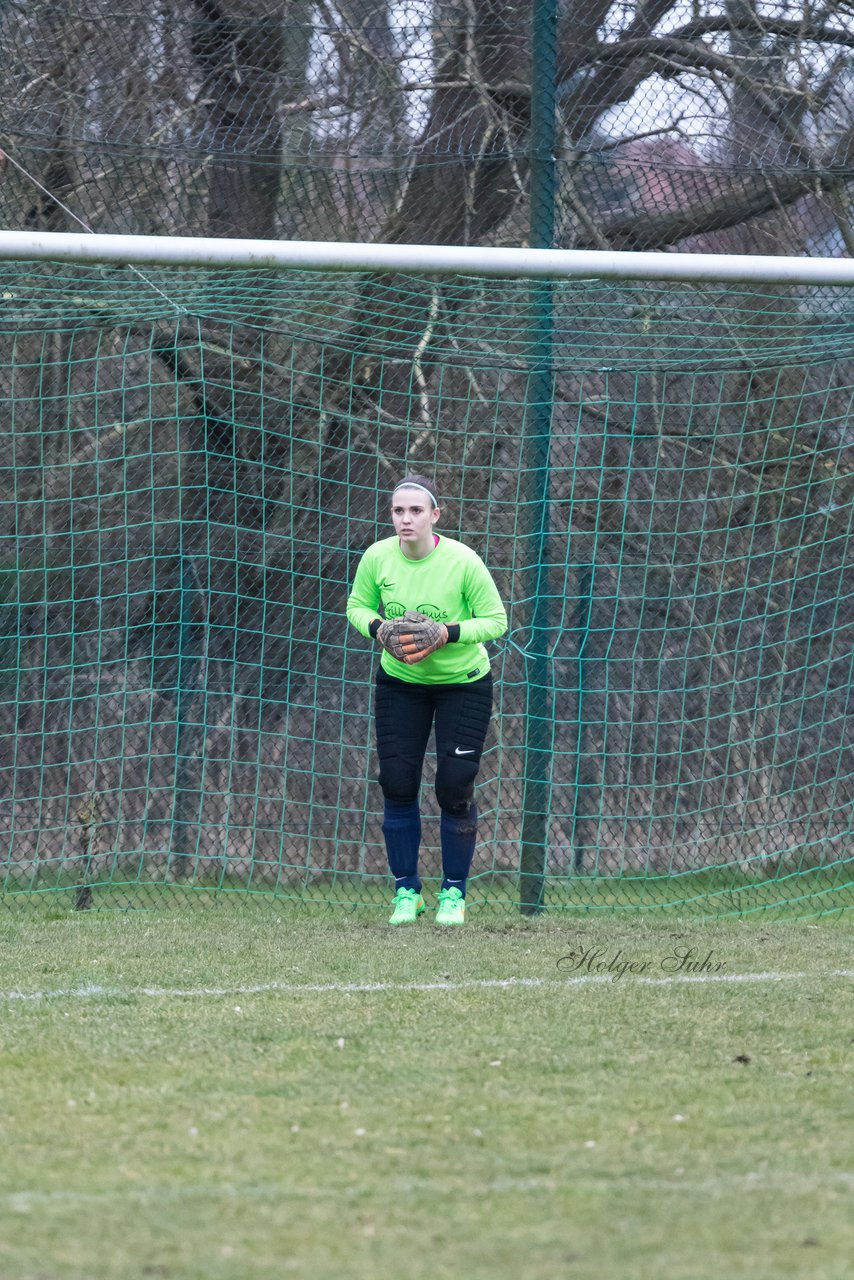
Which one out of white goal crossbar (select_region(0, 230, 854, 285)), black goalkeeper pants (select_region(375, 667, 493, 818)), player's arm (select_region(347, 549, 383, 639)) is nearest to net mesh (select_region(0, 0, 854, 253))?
white goal crossbar (select_region(0, 230, 854, 285))

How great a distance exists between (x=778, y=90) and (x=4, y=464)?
162 inches

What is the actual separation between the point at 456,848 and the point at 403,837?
203 millimetres

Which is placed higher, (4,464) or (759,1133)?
(4,464)

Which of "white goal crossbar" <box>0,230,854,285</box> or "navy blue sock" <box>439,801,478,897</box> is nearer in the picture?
"white goal crossbar" <box>0,230,854,285</box>

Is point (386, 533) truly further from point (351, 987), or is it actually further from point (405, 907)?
point (351, 987)

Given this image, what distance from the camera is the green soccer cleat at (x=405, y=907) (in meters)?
5.76

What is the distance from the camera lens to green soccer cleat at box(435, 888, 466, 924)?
5.71 metres

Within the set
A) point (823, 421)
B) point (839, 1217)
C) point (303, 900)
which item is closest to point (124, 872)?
point (303, 900)

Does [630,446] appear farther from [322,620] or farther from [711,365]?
[322,620]

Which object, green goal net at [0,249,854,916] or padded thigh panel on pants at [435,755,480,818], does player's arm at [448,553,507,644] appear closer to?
padded thigh panel on pants at [435,755,480,818]

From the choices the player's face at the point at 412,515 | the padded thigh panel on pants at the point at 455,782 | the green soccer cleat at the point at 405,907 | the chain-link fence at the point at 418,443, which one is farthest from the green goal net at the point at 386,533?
the player's face at the point at 412,515

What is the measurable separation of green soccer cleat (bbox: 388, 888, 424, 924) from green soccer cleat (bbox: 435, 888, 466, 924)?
0.10 meters

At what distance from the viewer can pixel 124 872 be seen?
6867mm

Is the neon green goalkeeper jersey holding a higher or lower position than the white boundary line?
higher
